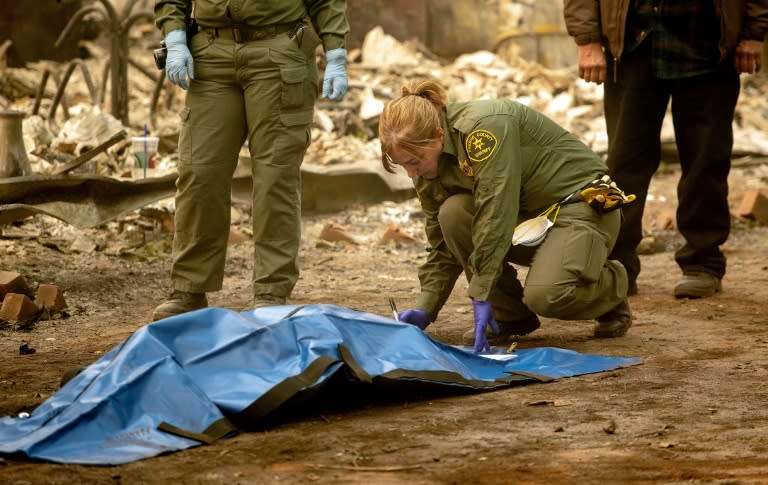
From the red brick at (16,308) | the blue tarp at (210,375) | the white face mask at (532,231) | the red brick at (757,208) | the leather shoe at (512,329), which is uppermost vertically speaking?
the white face mask at (532,231)

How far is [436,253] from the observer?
4.25m

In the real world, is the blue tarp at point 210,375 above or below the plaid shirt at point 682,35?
below

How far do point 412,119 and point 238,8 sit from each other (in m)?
1.11

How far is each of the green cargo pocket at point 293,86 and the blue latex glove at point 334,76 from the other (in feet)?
0.55

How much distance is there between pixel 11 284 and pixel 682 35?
327 cm

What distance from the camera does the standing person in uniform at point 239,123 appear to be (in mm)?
4523

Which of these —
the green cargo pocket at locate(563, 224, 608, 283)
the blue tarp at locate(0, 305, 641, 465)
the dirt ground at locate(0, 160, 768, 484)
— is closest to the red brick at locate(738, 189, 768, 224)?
the dirt ground at locate(0, 160, 768, 484)

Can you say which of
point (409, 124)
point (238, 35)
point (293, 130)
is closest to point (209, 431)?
point (409, 124)

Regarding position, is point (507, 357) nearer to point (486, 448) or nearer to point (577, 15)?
point (486, 448)

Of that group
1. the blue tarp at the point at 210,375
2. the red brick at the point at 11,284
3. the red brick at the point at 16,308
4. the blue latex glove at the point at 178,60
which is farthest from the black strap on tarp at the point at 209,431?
the red brick at the point at 11,284

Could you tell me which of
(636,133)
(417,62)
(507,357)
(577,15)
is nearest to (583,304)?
(507,357)

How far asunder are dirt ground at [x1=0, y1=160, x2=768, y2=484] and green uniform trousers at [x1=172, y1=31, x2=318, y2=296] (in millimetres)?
514

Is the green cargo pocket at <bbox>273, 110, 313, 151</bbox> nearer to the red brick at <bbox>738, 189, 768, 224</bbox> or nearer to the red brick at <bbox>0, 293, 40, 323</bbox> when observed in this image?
the red brick at <bbox>0, 293, 40, 323</bbox>

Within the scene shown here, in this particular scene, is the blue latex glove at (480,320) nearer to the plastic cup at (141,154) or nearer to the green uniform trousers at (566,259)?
the green uniform trousers at (566,259)
